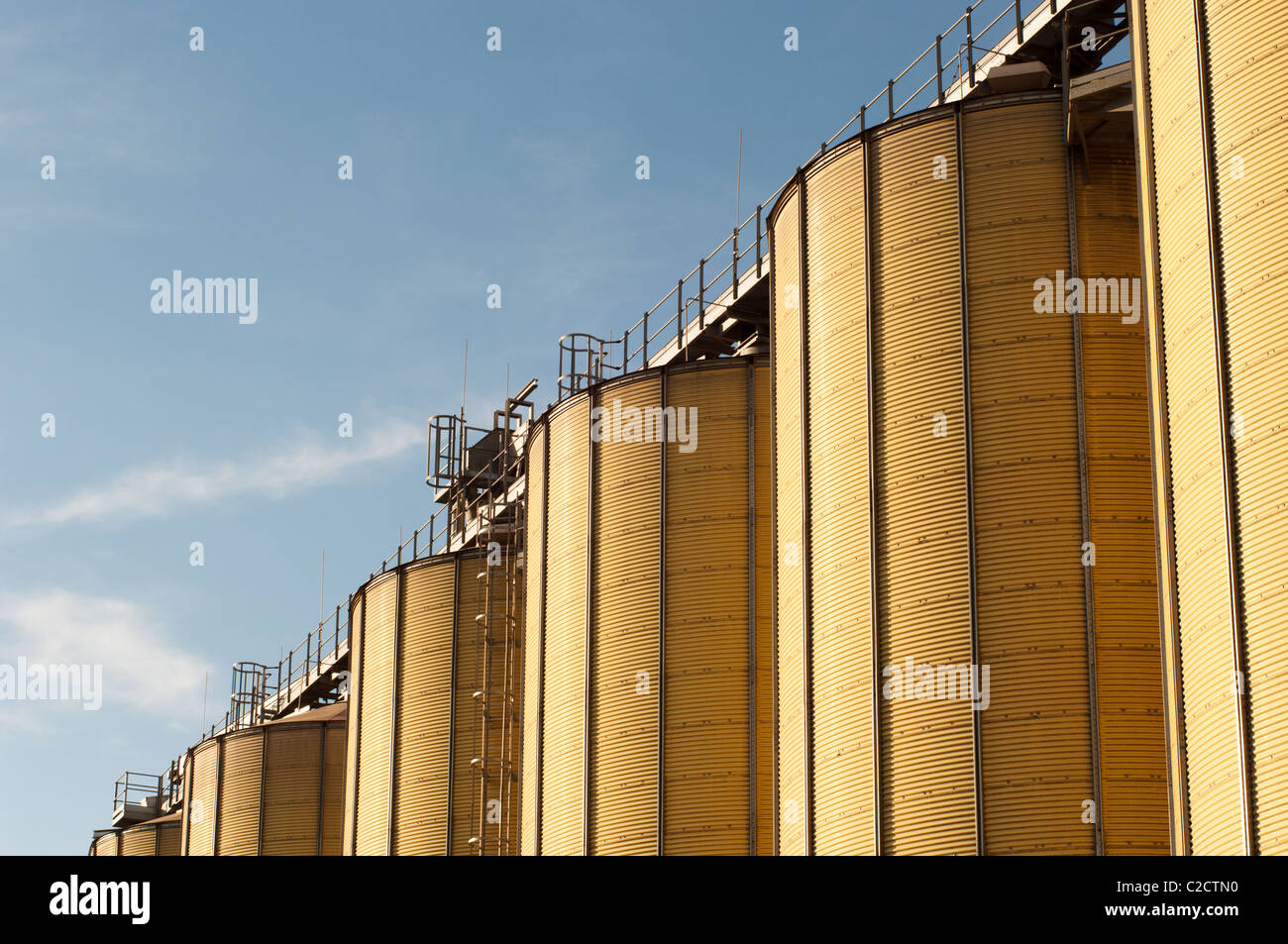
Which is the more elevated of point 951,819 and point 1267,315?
point 1267,315

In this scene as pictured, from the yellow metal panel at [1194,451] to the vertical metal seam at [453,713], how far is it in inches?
1089

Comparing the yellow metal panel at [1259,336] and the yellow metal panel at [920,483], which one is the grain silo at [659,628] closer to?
the yellow metal panel at [920,483]

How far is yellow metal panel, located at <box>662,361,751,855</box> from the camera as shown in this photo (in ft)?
125

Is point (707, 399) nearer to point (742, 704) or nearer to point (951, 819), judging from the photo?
point (742, 704)

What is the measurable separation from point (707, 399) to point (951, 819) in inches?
549

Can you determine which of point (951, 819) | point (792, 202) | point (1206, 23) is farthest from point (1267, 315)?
point (792, 202)

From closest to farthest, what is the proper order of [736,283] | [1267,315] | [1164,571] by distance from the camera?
[1267,315]
[1164,571]
[736,283]

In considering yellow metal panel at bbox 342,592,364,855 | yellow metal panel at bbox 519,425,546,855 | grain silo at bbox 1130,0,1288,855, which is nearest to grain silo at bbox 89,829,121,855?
yellow metal panel at bbox 342,592,364,855

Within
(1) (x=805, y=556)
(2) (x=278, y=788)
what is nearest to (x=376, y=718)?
(2) (x=278, y=788)

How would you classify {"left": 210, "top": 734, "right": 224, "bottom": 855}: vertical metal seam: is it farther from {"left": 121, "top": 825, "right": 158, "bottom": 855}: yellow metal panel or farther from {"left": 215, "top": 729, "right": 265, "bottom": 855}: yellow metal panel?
{"left": 121, "top": 825, "right": 158, "bottom": 855}: yellow metal panel

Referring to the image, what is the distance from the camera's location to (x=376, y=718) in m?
54.4

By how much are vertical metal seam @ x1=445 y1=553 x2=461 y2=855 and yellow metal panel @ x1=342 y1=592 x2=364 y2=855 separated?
14.5 ft

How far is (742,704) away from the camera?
38.7 meters
